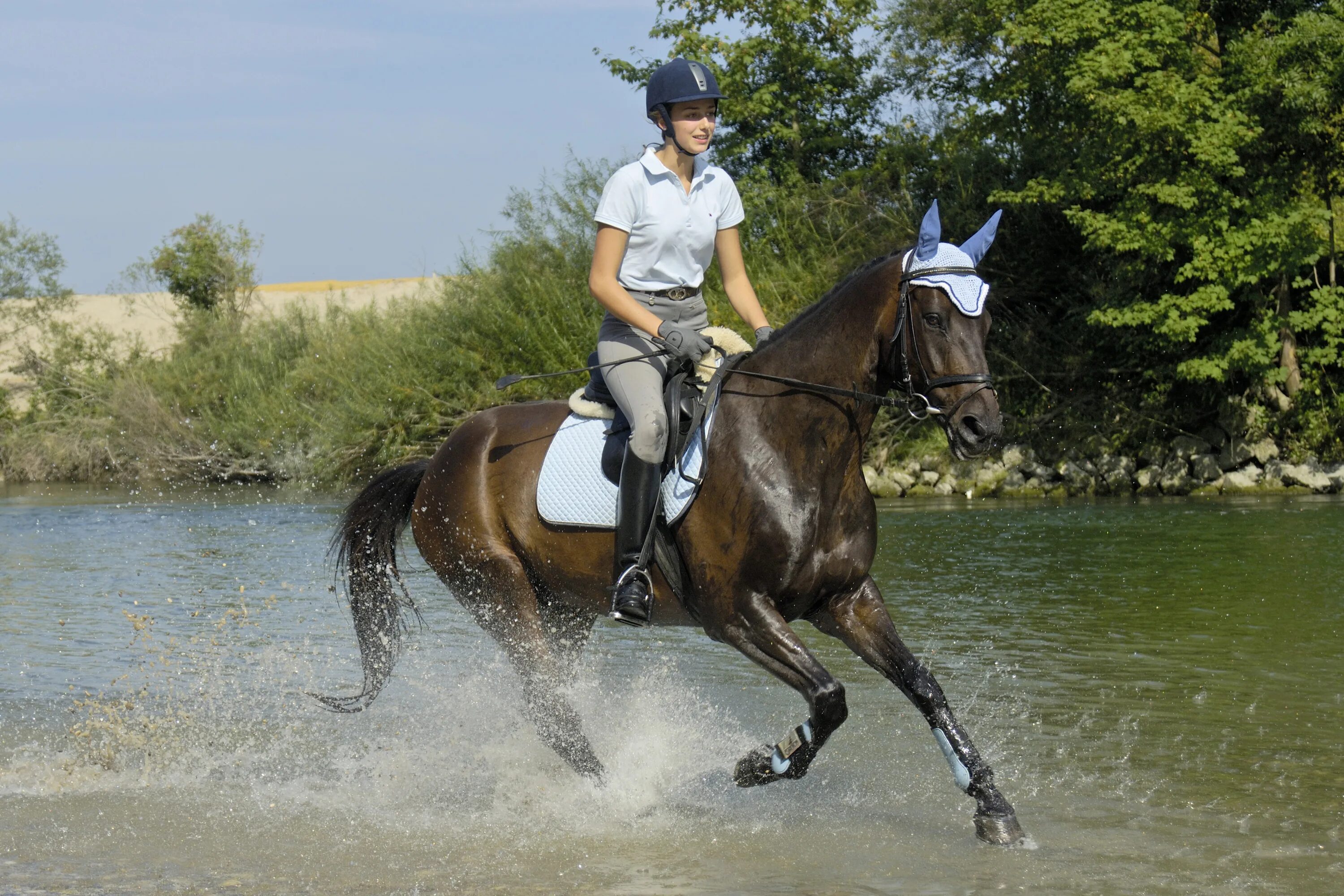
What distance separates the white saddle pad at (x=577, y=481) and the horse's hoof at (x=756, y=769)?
1188 mm

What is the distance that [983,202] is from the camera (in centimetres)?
2806

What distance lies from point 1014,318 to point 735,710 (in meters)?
20.5

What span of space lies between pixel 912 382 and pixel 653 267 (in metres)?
1.39

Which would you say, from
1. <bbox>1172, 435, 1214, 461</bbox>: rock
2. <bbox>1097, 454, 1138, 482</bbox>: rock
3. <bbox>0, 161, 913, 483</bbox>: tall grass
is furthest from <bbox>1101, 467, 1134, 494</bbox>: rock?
<bbox>0, 161, 913, 483</bbox>: tall grass

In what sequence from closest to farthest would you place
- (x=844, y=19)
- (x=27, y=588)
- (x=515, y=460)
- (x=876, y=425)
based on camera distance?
(x=515, y=460) → (x=27, y=588) → (x=876, y=425) → (x=844, y=19)

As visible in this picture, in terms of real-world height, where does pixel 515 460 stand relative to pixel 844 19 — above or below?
below

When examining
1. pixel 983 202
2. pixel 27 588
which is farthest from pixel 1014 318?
pixel 27 588

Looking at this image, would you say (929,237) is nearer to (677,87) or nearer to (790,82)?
(677,87)

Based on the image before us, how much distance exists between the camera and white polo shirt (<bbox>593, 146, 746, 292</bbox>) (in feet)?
19.5

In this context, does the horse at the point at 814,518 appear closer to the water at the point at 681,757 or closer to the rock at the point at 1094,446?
the water at the point at 681,757

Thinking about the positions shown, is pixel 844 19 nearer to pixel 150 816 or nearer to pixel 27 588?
pixel 27 588

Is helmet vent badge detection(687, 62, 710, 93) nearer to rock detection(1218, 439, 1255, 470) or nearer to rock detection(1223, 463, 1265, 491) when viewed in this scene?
rock detection(1223, 463, 1265, 491)

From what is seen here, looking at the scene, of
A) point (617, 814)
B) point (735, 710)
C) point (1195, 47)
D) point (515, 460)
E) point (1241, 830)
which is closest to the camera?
point (1241, 830)

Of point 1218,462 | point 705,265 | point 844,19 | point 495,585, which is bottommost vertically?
point 1218,462
